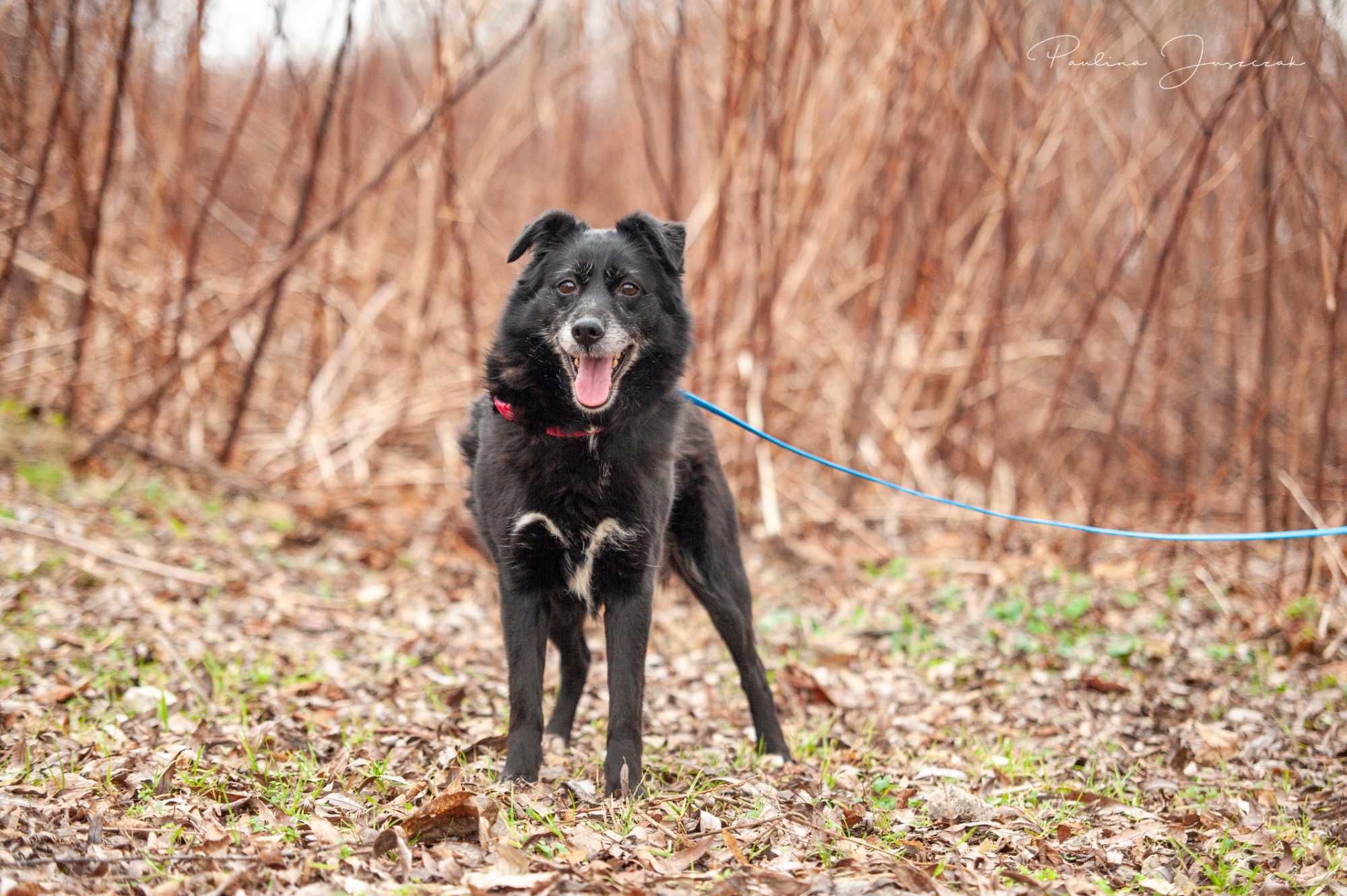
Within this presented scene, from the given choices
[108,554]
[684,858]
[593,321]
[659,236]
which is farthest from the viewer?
[108,554]

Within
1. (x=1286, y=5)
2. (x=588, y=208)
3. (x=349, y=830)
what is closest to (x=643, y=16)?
(x=588, y=208)

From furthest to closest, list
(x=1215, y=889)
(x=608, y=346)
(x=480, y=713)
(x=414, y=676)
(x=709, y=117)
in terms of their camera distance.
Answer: (x=709, y=117)
(x=414, y=676)
(x=480, y=713)
(x=608, y=346)
(x=1215, y=889)

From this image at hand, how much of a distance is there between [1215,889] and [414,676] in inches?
134

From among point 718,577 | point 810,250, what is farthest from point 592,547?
point 810,250

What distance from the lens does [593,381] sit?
138 inches

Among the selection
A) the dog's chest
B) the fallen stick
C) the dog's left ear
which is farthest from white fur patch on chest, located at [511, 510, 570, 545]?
the fallen stick

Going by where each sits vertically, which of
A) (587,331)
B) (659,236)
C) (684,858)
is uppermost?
(659,236)

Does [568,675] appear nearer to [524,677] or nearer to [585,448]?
[524,677]

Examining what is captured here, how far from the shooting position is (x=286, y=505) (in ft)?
24.4

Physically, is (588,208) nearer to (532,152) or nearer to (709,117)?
(532,152)

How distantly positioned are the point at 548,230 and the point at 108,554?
10.8ft

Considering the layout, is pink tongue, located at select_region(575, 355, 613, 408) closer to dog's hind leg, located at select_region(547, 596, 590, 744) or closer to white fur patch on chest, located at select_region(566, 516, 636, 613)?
white fur patch on chest, located at select_region(566, 516, 636, 613)

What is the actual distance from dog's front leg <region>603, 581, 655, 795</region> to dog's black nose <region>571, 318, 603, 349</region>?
33.2 inches

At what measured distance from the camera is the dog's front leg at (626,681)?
3418mm
